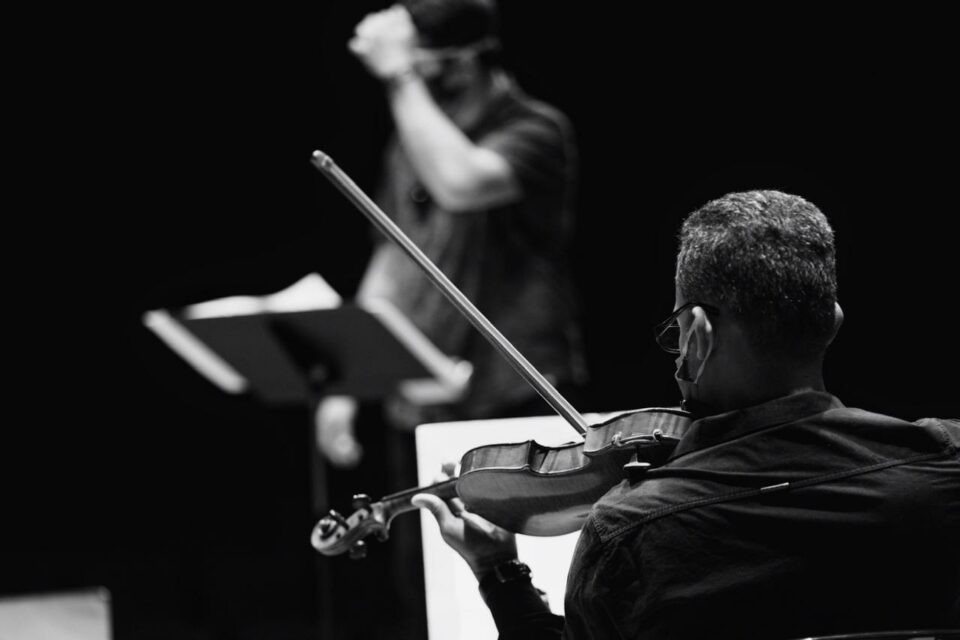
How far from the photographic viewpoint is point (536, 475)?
4.42 ft

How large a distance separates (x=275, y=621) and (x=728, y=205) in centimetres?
305

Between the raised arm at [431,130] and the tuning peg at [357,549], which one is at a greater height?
the raised arm at [431,130]

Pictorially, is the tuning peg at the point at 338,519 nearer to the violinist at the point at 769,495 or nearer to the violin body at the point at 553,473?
the violin body at the point at 553,473

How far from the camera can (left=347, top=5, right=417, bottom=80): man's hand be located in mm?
3033

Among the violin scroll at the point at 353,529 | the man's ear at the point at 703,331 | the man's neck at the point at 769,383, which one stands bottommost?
the violin scroll at the point at 353,529

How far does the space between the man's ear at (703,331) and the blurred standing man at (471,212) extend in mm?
1696

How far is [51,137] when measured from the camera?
14.0 feet

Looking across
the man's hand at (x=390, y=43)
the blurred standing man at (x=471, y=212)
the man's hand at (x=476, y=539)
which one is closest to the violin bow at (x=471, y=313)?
the man's hand at (x=476, y=539)

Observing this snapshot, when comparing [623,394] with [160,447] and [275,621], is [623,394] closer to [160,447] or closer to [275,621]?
[275,621]

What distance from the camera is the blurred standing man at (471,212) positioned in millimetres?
2906

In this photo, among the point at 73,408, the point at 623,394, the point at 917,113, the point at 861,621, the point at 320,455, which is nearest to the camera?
the point at 861,621

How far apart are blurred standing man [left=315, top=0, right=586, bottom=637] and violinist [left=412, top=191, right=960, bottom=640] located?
5.60 feet

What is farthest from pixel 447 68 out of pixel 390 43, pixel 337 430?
pixel 337 430

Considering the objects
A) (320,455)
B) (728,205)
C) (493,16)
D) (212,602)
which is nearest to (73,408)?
(212,602)
